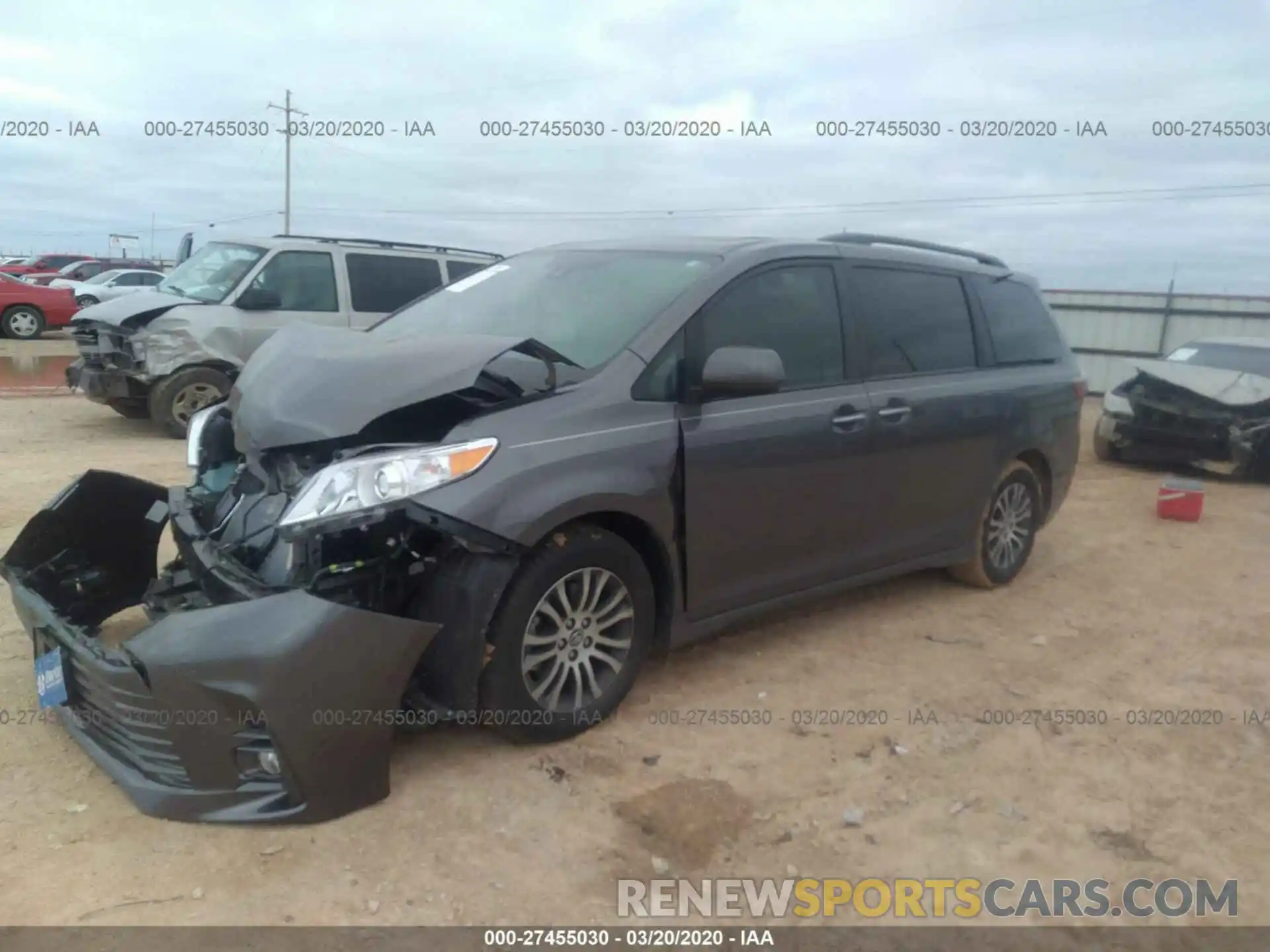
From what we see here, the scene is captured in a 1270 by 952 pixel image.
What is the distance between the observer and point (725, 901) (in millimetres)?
2840

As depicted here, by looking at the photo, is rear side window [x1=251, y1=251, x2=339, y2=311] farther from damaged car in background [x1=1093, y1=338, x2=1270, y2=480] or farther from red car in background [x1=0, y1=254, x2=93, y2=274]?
red car in background [x1=0, y1=254, x2=93, y2=274]

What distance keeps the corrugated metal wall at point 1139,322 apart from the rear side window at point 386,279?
11.6 m

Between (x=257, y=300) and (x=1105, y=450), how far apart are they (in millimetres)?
8913

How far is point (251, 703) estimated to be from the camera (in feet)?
9.12

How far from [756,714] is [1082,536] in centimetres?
443

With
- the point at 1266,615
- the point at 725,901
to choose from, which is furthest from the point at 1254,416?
the point at 725,901

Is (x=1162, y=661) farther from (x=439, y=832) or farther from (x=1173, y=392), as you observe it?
(x=1173, y=392)

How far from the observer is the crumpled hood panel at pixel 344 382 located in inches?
128

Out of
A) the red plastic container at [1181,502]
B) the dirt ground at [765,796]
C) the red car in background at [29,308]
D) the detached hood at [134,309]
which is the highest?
the detached hood at [134,309]

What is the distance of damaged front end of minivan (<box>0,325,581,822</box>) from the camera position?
2836 mm

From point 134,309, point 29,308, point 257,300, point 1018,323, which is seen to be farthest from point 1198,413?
point 29,308

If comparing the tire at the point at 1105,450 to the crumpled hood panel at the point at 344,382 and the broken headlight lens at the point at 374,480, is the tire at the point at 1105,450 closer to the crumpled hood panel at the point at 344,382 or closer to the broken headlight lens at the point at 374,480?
the crumpled hood panel at the point at 344,382

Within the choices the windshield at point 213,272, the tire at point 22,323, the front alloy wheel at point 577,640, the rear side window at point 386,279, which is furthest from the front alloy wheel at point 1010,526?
the tire at point 22,323

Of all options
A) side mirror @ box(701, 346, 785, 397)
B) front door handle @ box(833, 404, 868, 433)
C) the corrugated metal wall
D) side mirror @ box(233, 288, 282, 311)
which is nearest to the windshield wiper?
side mirror @ box(701, 346, 785, 397)
